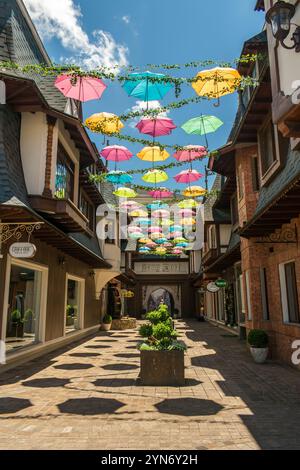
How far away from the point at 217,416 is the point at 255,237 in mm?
7491

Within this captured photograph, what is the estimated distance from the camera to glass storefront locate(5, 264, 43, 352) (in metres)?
12.1

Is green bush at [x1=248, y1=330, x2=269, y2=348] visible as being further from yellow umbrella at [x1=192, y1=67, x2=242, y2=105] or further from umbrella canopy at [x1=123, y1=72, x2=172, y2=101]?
umbrella canopy at [x1=123, y1=72, x2=172, y2=101]

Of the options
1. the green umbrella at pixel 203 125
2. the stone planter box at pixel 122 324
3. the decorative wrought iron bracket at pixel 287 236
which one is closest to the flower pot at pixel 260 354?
the decorative wrought iron bracket at pixel 287 236

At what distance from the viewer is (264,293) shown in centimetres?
1217

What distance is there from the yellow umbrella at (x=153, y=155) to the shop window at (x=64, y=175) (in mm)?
2752

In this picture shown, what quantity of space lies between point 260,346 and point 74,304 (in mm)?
10150

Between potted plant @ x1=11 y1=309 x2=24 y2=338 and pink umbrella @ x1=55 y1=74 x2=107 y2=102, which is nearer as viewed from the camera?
pink umbrella @ x1=55 y1=74 x2=107 y2=102

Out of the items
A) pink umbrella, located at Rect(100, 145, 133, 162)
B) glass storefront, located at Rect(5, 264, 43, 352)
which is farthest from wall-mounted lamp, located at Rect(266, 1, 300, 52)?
glass storefront, located at Rect(5, 264, 43, 352)

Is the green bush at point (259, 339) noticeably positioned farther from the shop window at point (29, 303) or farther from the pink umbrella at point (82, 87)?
the pink umbrella at point (82, 87)

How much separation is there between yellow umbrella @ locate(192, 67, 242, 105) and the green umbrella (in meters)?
3.22

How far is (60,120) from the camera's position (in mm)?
11898

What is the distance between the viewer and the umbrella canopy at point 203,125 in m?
12.0
